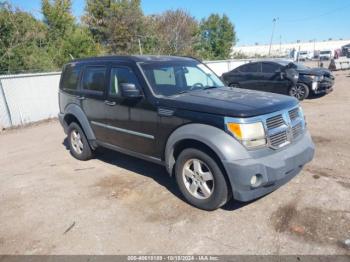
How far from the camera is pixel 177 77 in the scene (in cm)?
499

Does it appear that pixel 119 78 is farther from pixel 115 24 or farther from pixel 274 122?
pixel 115 24

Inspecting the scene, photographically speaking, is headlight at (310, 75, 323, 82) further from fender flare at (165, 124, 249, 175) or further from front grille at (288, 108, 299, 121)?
fender flare at (165, 124, 249, 175)

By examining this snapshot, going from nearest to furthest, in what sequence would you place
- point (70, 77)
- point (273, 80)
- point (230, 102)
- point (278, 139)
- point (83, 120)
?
point (278, 139)
point (230, 102)
point (83, 120)
point (70, 77)
point (273, 80)

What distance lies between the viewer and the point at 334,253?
309 cm

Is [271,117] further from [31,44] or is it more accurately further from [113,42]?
[113,42]

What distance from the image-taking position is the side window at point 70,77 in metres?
6.14

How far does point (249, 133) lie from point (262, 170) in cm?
43

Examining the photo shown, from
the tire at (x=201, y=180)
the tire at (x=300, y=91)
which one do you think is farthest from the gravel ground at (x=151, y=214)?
the tire at (x=300, y=91)

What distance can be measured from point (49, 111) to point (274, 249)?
33.4 feet

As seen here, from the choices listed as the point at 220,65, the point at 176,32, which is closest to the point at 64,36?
the point at 220,65

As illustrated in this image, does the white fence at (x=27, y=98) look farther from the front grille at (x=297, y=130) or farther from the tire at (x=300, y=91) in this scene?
the front grille at (x=297, y=130)

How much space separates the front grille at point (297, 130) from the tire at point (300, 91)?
7.88m

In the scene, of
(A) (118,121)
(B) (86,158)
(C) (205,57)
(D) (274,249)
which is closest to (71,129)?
(B) (86,158)

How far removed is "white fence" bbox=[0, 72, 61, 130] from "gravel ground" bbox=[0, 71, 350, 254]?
482cm
